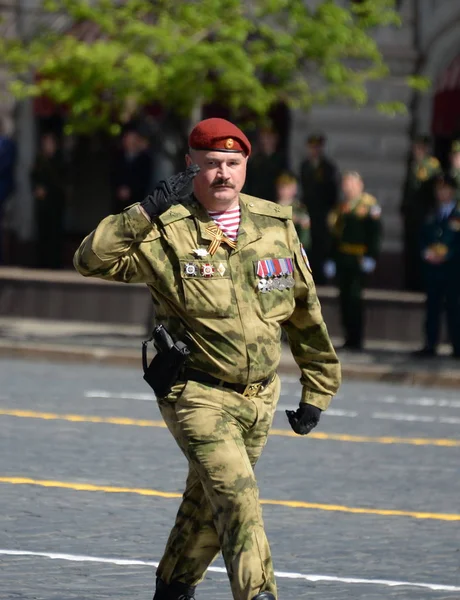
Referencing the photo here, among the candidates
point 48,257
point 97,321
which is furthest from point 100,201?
point 97,321

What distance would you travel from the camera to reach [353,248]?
19.2m

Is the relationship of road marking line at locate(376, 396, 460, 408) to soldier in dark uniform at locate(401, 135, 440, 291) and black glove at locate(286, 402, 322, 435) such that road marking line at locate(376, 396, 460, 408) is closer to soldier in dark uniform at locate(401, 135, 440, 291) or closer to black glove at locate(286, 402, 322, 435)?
soldier in dark uniform at locate(401, 135, 440, 291)

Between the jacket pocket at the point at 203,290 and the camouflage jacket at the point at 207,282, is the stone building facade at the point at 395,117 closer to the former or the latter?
the camouflage jacket at the point at 207,282

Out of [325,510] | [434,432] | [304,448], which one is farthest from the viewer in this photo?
[434,432]

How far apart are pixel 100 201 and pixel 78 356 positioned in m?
12.7

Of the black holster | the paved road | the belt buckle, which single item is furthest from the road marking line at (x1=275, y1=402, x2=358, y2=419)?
the black holster

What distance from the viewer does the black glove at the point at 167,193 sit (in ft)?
20.5

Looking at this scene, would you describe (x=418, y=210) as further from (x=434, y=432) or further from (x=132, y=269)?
(x=132, y=269)

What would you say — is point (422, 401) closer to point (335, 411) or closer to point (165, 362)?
point (335, 411)

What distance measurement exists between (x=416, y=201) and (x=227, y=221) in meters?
16.4

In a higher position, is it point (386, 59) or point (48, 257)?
point (386, 59)

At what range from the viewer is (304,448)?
40.5 feet

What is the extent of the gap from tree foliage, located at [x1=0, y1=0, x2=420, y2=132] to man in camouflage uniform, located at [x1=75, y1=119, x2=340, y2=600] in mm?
12881

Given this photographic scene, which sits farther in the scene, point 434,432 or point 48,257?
point 48,257
